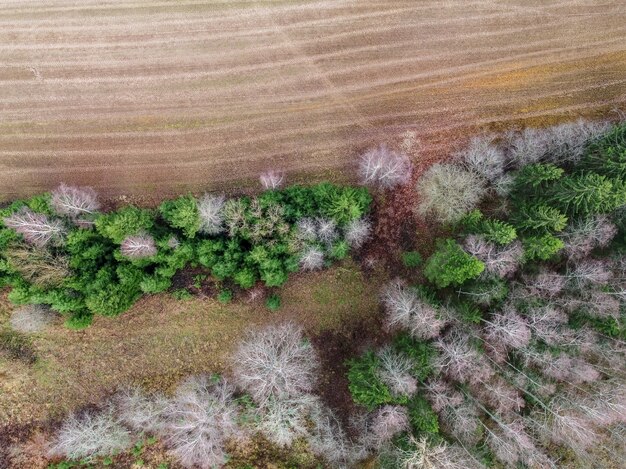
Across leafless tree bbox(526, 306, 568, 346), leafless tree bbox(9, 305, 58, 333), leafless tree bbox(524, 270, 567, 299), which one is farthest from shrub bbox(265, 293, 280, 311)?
leafless tree bbox(524, 270, 567, 299)

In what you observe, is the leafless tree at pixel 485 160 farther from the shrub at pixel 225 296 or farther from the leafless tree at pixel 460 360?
the shrub at pixel 225 296

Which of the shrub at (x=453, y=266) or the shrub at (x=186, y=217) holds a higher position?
the shrub at (x=186, y=217)

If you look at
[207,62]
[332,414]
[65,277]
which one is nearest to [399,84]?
[207,62]

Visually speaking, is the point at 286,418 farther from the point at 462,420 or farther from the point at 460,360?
the point at 460,360

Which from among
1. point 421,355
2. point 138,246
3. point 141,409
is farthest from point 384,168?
point 141,409

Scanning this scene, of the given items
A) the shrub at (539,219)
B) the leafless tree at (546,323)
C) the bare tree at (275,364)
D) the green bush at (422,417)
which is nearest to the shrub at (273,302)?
the bare tree at (275,364)

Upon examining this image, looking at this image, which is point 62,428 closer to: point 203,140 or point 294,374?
point 294,374

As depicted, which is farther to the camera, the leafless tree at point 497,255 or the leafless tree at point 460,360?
the leafless tree at point 497,255
